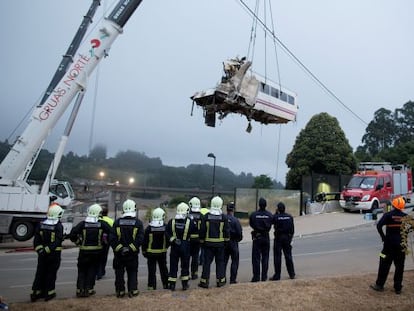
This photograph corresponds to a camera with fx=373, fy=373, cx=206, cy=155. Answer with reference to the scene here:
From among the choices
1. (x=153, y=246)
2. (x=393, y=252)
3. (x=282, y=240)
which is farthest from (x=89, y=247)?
(x=393, y=252)

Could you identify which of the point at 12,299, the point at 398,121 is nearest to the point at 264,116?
the point at 12,299

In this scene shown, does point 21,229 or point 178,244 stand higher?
point 178,244

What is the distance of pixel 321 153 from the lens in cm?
3600

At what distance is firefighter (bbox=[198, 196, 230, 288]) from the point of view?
307 inches

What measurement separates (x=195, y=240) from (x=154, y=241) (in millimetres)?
1219

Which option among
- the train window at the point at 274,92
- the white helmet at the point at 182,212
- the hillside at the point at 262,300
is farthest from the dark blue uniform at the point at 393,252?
the train window at the point at 274,92

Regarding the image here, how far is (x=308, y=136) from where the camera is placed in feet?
124

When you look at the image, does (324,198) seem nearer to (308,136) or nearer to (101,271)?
(308,136)

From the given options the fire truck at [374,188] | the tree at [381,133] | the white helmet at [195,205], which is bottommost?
the white helmet at [195,205]

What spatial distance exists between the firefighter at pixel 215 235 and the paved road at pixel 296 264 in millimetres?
743

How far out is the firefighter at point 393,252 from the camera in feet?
23.0

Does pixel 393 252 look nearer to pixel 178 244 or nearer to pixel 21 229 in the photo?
pixel 178 244

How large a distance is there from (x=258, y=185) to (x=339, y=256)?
1384 inches

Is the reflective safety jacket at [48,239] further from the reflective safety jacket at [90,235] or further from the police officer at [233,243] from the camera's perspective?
the police officer at [233,243]
